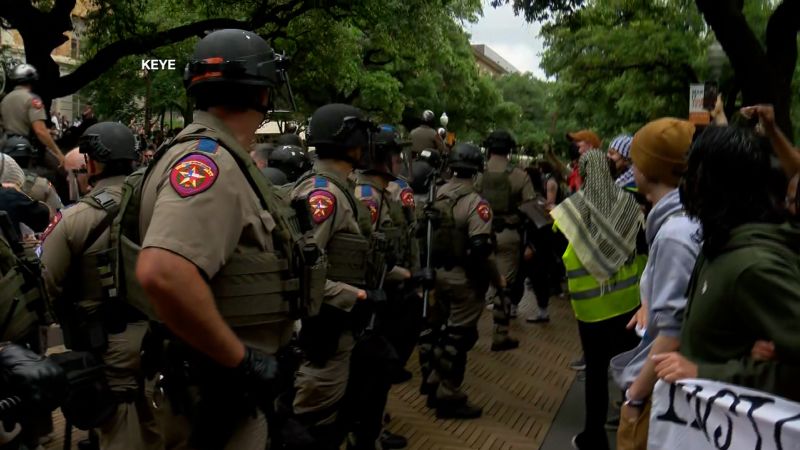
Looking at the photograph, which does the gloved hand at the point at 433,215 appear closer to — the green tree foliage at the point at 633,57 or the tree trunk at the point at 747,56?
the tree trunk at the point at 747,56

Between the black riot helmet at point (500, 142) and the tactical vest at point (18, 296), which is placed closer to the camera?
the tactical vest at point (18, 296)

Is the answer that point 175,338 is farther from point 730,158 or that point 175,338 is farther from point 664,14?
point 664,14

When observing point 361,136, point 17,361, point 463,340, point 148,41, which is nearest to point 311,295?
point 17,361

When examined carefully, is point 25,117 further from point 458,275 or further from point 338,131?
point 338,131

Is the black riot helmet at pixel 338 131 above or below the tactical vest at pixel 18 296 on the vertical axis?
above

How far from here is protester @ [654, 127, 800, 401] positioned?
2.27 m

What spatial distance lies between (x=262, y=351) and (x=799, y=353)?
1733mm

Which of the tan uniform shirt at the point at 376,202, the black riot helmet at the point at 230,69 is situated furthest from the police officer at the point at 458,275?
the black riot helmet at the point at 230,69

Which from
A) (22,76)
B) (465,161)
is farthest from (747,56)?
(22,76)

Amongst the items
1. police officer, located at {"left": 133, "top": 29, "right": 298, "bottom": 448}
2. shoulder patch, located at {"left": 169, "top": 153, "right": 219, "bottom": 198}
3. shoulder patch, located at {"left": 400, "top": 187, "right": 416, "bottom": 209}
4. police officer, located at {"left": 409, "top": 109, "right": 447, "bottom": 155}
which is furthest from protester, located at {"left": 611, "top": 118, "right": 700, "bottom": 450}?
police officer, located at {"left": 409, "top": 109, "right": 447, "bottom": 155}

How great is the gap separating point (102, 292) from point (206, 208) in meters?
2.04

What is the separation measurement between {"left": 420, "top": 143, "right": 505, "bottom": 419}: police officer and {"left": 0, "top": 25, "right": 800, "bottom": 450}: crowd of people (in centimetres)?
19

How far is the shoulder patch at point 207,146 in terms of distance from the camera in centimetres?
269

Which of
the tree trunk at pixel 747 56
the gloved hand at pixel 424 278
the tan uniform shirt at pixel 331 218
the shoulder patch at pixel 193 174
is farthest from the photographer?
the tree trunk at pixel 747 56
